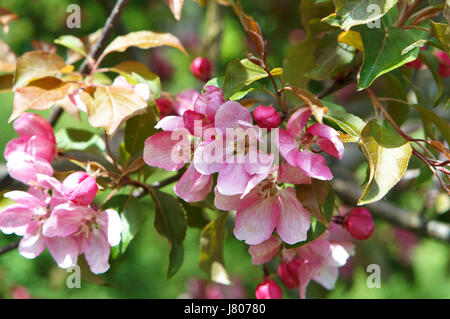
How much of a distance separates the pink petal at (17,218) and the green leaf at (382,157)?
1.86ft

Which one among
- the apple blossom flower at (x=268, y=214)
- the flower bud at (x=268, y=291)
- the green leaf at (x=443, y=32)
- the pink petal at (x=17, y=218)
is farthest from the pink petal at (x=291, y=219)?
the pink petal at (x=17, y=218)

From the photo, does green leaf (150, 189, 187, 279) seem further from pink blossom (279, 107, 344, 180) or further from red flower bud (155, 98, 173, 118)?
pink blossom (279, 107, 344, 180)

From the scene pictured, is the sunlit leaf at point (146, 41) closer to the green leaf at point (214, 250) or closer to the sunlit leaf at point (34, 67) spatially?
the sunlit leaf at point (34, 67)

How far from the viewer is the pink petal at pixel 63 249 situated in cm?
85

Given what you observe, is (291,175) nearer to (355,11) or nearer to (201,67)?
(355,11)

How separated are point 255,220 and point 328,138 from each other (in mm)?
179

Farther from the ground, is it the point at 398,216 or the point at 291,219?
the point at 291,219

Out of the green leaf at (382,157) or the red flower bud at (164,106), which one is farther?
the red flower bud at (164,106)

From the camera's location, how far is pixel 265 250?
890 millimetres

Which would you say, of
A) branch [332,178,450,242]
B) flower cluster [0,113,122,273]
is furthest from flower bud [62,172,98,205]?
branch [332,178,450,242]

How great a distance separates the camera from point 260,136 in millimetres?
706

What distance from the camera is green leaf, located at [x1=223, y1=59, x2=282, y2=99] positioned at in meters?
0.74

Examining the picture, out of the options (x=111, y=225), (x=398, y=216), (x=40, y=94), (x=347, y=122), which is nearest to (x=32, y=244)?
(x=111, y=225)
